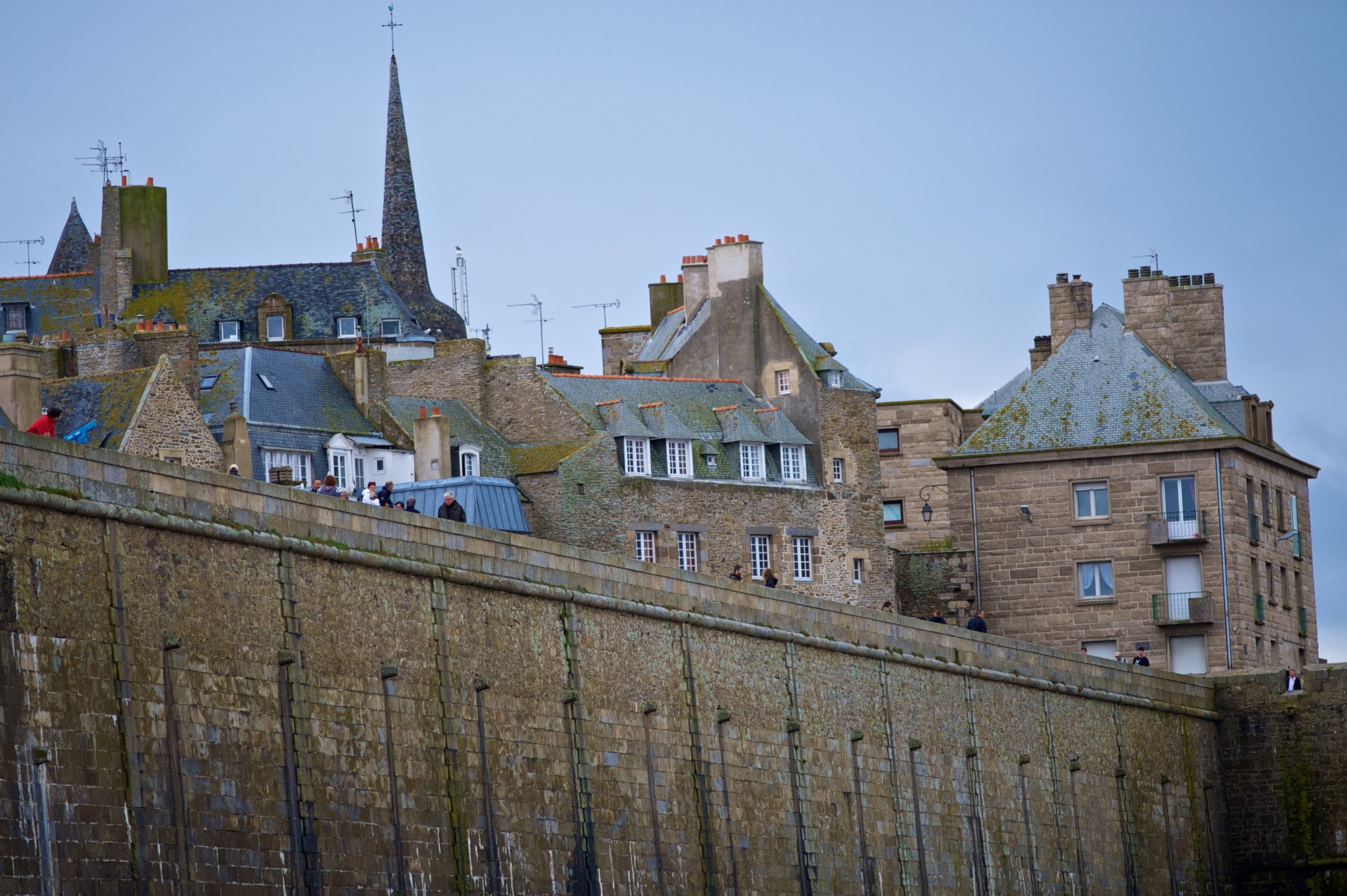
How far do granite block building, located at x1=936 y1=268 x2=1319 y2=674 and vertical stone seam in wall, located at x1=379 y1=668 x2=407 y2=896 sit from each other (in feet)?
97.9

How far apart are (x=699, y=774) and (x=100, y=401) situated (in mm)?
17346

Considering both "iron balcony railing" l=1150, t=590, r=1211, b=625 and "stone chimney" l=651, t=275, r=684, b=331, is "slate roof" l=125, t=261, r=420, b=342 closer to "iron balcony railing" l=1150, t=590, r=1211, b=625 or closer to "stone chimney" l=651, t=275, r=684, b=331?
"stone chimney" l=651, t=275, r=684, b=331

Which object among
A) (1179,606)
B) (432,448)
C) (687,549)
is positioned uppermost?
(432,448)

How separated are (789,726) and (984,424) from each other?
72.1 ft

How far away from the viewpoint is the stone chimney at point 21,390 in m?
36.7

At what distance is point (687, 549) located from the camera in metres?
58.2

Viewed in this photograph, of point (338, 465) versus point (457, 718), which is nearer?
point (457, 718)

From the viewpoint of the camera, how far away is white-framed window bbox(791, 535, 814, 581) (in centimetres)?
6003

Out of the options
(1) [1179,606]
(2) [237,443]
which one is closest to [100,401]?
(2) [237,443]

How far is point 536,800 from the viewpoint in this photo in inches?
1169

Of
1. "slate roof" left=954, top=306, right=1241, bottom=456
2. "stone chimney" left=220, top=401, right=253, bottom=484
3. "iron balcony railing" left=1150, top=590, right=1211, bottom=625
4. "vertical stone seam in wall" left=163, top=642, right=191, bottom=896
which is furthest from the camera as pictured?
"slate roof" left=954, top=306, right=1241, bottom=456

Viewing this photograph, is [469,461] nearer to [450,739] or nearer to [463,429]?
[463,429]

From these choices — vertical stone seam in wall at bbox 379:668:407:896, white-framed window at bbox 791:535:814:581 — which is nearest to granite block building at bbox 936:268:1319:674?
white-framed window at bbox 791:535:814:581

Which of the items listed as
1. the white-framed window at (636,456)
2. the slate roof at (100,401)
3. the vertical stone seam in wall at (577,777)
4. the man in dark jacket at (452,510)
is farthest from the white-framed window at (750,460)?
the vertical stone seam in wall at (577,777)
